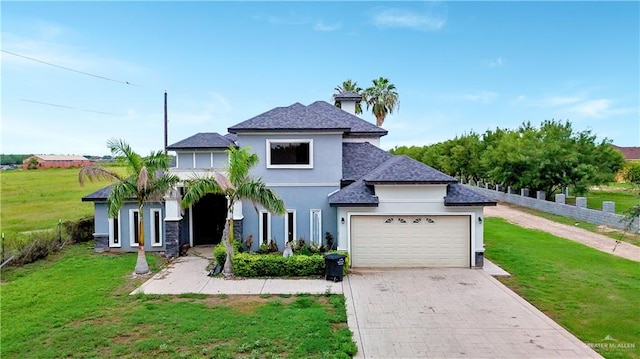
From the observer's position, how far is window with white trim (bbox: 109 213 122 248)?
16.1 metres

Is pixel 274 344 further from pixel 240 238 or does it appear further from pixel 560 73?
pixel 560 73

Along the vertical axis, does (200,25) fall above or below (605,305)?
above

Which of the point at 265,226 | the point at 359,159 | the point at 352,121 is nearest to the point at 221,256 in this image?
the point at 265,226

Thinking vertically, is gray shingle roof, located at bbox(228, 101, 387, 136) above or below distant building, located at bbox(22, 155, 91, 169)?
above

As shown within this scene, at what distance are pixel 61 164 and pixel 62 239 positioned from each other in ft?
56.4

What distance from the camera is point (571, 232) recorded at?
21078mm

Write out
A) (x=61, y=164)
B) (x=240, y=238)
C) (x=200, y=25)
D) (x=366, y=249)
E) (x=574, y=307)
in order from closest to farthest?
(x=574, y=307) < (x=366, y=249) < (x=240, y=238) < (x=200, y=25) < (x=61, y=164)

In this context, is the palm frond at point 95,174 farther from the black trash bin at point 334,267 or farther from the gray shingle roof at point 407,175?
the gray shingle roof at point 407,175

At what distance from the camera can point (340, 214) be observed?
13.8 meters

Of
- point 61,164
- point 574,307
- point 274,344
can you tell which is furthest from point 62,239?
point 574,307

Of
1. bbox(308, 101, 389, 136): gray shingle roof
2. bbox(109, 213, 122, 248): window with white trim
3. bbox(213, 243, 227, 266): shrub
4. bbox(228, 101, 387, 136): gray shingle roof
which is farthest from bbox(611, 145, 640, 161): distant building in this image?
bbox(109, 213, 122, 248): window with white trim

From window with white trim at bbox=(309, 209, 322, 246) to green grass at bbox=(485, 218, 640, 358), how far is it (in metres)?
7.19

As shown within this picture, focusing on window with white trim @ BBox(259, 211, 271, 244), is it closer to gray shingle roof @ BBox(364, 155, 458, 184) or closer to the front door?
the front door

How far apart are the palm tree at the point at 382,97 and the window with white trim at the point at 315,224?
3120 centimetres
